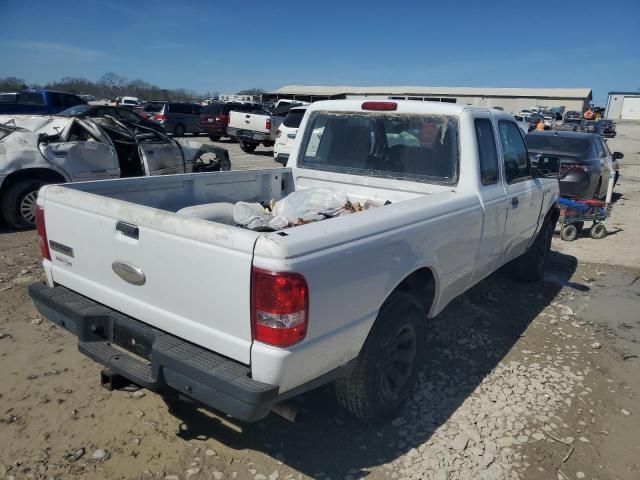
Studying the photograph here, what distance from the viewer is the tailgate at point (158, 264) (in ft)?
7.00

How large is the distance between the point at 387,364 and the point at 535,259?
3.42m

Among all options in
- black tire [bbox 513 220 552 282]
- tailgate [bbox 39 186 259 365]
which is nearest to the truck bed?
tailgate [bbox 39 186 259 365]

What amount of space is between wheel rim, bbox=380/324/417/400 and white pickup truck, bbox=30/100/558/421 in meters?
0.01

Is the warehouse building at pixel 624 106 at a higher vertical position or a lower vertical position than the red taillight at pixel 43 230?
higher

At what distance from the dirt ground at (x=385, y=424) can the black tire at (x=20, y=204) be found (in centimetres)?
256

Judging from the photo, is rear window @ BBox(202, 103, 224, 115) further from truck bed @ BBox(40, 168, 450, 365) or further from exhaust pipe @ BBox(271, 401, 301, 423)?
exhaust pipe @ BBox(271, 401, 301, 423)

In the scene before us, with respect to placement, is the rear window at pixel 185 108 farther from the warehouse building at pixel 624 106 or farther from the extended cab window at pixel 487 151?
the warehouse building at pixel 624 106

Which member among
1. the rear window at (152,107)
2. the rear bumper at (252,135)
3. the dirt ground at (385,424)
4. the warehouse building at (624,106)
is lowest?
the dirt ground at (385,424)

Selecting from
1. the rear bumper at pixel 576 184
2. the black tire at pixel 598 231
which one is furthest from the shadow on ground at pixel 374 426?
the rear bumper at pixel 576 184

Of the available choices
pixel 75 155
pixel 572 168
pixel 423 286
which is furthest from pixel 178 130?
pixel 423 286

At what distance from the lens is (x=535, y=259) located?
5.63 m

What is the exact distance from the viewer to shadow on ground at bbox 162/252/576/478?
2.83m

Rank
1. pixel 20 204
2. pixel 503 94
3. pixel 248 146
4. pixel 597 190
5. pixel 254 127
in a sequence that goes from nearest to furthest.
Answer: pixel 20 204
pixel 597 190
pixel 254 127
pixel 248 146
pixel 503 94

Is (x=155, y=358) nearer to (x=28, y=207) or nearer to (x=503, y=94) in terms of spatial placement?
(x=28, y=207)
